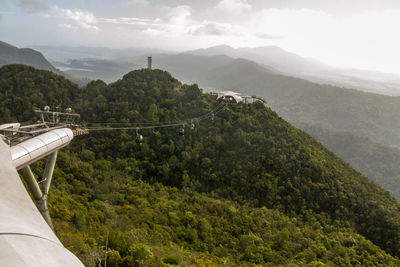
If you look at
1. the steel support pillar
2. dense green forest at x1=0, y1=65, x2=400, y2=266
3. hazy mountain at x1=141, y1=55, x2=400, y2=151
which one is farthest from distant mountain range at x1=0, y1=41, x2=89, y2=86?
the steel support pillar

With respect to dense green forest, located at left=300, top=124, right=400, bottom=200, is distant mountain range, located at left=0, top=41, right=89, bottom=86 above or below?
above

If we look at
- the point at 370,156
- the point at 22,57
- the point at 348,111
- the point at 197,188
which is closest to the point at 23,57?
the point at 22,57

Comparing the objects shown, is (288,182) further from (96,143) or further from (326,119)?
(326,119)

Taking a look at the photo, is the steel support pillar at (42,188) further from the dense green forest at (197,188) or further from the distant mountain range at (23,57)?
→ the distant mountain range at (23,57)

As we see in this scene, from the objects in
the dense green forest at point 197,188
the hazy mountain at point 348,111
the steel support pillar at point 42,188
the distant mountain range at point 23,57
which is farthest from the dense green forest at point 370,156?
the distant mountain range at point 23,57

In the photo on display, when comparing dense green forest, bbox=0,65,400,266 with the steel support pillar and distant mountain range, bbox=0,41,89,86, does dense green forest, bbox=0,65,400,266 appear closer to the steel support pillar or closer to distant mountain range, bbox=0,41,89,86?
the steel support pillar

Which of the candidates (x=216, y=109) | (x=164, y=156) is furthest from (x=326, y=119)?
(x=164, y=156)
